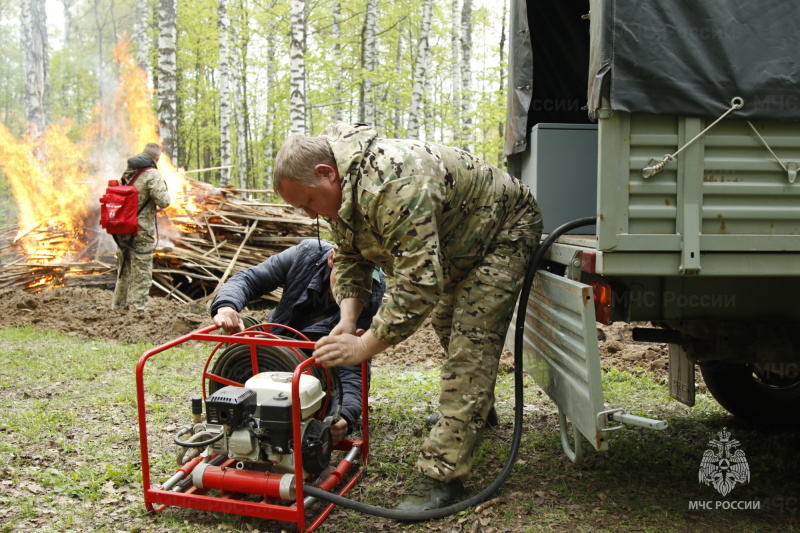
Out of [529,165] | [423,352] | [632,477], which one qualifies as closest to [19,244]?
[423,352]

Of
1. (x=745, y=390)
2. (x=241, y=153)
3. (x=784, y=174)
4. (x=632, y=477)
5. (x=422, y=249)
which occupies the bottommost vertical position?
(x=632, y=477)

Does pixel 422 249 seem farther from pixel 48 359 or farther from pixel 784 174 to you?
pixel 48 359

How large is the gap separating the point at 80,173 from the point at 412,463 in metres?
12.8

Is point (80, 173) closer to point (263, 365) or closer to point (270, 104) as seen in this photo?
point (270, 104)

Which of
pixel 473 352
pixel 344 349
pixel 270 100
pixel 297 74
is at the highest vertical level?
pixel 270 100

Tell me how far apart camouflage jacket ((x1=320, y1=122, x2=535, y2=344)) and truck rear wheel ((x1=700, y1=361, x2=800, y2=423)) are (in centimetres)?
223

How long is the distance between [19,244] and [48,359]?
5.96m

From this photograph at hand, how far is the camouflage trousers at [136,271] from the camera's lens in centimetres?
865

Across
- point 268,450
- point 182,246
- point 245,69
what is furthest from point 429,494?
point 245,69

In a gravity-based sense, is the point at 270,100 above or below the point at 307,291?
above

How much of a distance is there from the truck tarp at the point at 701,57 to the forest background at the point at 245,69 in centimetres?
1074

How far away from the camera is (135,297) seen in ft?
28.4

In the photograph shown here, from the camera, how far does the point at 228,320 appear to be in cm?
345

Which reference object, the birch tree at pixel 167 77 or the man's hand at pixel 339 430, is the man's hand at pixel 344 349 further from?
the birch tree at pixel 167 77
